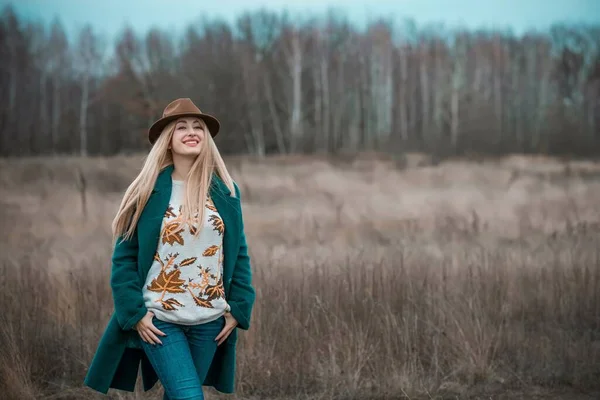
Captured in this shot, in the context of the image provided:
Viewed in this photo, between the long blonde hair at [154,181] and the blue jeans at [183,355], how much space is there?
40 cm

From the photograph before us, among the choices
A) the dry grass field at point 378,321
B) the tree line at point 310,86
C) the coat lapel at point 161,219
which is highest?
the tree line at point 310,86

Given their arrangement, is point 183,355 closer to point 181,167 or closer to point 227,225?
point 227,225

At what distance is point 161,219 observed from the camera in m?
2.66

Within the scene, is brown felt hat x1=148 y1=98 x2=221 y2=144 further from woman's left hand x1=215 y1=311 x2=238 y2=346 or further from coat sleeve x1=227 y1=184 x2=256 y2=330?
woman's left hand x1=215 y1=311 x2=238 y2=346

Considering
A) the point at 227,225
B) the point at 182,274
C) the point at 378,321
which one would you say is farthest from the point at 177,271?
the point at 378,321

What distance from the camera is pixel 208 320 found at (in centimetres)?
271

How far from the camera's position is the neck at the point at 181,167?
2.81m

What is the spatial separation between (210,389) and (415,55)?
3688 centimetres

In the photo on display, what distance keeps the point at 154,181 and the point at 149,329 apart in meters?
0.58

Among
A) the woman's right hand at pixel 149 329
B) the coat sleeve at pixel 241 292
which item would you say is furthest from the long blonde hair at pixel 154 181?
the woman's right hand at pixel 149 329

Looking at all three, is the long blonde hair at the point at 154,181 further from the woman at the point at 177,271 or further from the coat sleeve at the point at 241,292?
the coat sleeve at the point at 241,292

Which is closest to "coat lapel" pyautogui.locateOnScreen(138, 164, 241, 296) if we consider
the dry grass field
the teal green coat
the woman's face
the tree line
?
the teal green coat

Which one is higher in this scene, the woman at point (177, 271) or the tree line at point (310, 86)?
the tree line at point (310, 86)

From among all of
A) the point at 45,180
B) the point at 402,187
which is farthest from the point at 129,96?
the point at 402,187
